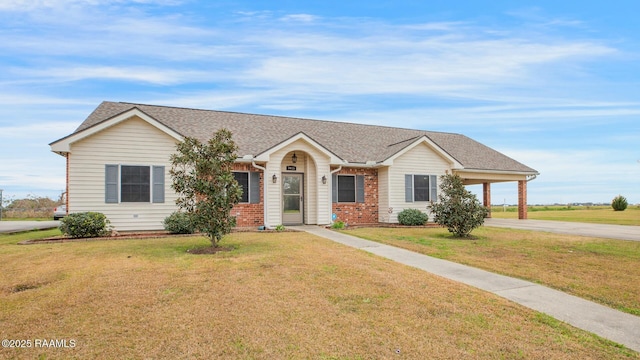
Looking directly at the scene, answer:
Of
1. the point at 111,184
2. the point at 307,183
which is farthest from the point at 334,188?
the point at 111,184

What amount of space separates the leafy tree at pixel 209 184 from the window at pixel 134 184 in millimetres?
5384

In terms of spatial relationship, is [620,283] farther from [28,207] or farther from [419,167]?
[28,207]

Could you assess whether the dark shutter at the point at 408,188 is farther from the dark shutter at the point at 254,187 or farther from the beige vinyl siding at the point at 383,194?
the dark shutter at the point at 254,187

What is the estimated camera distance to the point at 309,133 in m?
19.6

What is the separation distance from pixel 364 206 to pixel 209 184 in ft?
32.9

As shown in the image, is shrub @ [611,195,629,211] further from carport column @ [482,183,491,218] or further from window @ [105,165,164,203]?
window @ [105,165,164,203]

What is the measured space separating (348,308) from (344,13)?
11.0 meters

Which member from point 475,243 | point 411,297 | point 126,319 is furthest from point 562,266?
point 126,319

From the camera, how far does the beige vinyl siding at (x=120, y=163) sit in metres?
13.1

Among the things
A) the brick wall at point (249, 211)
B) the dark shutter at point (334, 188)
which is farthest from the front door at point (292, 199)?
the dark shutter at point (334, 188)

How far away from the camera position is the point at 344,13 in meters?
12.9

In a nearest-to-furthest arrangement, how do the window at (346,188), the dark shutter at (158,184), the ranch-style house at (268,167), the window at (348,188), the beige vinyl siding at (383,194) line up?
1. the ranch-style house at (268,167)
2. the dark shutter at (158,184)
3. the window at (348,188)
4. the window at (346,188)
5. the beige vinyl siding at (383,194)

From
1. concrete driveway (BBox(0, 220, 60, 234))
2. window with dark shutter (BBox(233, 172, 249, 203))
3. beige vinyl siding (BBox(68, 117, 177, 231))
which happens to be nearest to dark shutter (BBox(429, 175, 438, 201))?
window with dark shutter (BBox(233, 172, 249, 203))

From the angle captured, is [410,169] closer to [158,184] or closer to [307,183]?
[307,183]
